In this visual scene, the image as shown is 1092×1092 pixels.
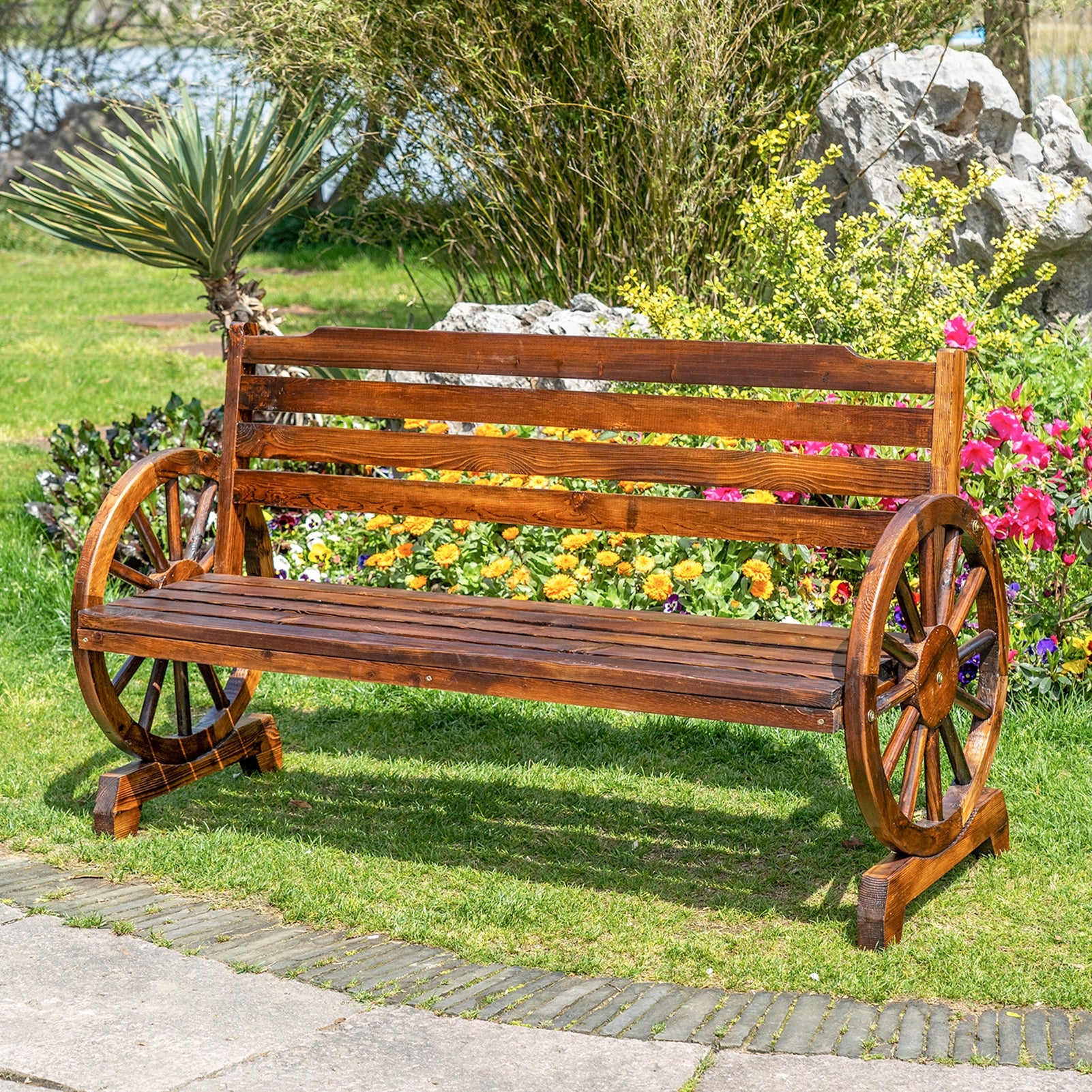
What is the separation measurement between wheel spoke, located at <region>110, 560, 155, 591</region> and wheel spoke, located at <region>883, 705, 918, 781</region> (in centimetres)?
184

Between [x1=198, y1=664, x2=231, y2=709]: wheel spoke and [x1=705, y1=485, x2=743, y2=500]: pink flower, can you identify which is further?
[x1=705, y1=485, x2=743, y2=500]: pink flower

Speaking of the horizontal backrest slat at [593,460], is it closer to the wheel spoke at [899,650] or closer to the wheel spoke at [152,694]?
the wheel spoke at [899,650]

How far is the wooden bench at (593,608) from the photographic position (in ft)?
9.46

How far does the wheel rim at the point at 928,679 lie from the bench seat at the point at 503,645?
0.10 m

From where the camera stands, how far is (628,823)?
12.0 feet

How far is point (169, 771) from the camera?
12.1 feet

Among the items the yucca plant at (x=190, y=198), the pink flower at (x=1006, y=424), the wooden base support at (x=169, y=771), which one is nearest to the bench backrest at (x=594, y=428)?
the wooden base support at (x=169, y=771)

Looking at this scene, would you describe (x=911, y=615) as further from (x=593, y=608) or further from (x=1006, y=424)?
(x=1006, y=424)

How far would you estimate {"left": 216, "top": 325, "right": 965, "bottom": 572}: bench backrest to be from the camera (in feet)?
10.6

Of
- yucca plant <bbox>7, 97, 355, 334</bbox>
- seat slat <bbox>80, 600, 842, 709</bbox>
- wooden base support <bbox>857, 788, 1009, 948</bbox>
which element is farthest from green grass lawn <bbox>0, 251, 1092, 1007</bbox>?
yucca plant <bbox>7, 97, 355, 334</bbox>

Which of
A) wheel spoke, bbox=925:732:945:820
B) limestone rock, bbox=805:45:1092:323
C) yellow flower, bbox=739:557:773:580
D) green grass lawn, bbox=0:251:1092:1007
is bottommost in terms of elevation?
green grass lawn, bbox=0:251:1092:1007

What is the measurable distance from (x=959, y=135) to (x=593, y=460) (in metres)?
3.88

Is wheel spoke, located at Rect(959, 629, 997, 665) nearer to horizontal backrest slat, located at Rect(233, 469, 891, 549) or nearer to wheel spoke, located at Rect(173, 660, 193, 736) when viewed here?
horizontal backrest slat, located at Rect(233, 469, 891, 549)

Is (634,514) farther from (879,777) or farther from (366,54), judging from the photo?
(366,54)
